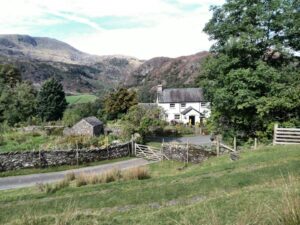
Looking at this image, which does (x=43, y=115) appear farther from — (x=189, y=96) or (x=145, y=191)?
(x=145, y=191)

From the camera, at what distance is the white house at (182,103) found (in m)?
71.6

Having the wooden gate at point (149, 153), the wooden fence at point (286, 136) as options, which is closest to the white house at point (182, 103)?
the wooden gate at point (149, 153)

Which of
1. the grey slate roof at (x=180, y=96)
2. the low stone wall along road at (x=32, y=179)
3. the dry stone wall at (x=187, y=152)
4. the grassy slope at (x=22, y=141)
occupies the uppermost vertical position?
the grey slate roof at (x=180, y=96)

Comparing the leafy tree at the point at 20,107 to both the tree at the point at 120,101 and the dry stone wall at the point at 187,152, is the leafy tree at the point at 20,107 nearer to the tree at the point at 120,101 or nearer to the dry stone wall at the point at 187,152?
the tree at the point at 120,101

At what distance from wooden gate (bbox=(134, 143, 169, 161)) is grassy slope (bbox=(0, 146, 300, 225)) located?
16.6m

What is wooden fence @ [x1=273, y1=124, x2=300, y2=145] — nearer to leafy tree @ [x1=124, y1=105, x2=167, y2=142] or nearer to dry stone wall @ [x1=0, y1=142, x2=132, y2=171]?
dry stone wall @ [x1=0, y1=142, x2=132, y2=171]

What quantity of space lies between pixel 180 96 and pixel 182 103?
61.9 inches

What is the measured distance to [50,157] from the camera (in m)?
31.1

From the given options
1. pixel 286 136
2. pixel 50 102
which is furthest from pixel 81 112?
pixel 286 136

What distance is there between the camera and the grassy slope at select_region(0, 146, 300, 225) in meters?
8.17

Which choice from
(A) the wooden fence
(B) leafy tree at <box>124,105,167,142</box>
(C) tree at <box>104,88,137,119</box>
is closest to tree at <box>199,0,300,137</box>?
(A) the wooden fence

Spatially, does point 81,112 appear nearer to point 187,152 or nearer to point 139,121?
point 139,121

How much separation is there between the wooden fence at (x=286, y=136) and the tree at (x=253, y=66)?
6.33ft

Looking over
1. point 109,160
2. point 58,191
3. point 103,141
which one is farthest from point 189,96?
point 58,191
